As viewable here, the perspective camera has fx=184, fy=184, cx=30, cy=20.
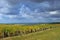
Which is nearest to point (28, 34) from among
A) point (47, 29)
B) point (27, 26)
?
point (27, 26)

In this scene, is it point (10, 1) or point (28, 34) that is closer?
point (10, 1)

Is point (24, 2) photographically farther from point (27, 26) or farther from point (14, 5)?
point (27, 26)

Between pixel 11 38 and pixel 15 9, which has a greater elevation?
pixel 15 9

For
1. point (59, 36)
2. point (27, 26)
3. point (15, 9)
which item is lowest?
point (59, 36)

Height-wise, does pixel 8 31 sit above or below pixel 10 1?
below

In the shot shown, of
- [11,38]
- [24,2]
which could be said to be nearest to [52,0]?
[24,2]

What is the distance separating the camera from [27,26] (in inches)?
313

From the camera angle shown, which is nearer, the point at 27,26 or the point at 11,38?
the point at 11,38

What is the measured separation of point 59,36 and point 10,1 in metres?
2.60

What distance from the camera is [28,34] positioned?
8.38 meters

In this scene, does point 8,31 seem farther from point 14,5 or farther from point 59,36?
point 59,36

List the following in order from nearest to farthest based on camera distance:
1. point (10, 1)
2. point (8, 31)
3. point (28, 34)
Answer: point (10, 1), point (8, 31), point (28, 34)

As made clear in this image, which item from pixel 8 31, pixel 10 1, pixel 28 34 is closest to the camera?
pixel 10 1

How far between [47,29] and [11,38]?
3051 millimetres
